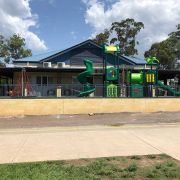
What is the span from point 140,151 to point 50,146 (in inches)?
102

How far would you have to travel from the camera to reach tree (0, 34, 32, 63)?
191 ft

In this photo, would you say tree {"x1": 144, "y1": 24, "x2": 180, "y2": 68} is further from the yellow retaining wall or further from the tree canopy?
the yellow retaining wall

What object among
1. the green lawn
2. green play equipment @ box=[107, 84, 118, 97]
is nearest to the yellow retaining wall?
green play equipment @ box=[107, 84, 118, 97]

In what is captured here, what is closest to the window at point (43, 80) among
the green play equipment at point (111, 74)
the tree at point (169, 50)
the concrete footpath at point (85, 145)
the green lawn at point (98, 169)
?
the green play equipment at point (111, 74)

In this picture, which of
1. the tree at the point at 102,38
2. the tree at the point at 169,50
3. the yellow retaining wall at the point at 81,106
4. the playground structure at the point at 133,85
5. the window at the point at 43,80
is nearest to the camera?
the yellow retaining wall at the point at 81,106

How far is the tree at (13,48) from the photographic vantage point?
58.3 m

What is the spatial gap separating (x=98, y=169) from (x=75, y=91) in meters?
14.6

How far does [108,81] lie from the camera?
2400cm

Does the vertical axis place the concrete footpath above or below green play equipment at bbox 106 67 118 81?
below

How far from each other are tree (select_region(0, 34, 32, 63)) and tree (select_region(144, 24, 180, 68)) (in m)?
25.7

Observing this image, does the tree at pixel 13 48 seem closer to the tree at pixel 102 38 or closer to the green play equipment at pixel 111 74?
the tree at pixel 102 38

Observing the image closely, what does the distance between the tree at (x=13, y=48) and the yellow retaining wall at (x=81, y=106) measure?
135ft

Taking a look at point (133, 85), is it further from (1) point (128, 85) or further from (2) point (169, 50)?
(2) point (169, 50)

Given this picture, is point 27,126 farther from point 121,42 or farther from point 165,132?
point 121,42
